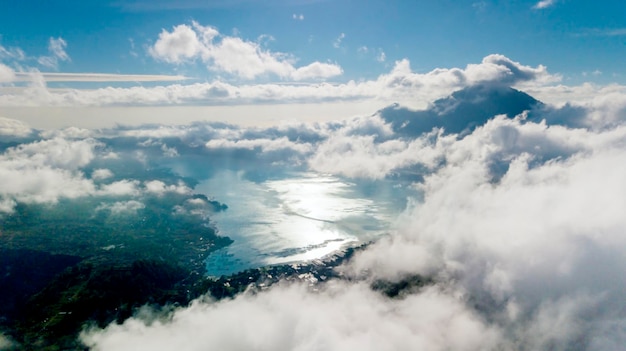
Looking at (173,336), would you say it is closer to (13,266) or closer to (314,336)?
(314,336)

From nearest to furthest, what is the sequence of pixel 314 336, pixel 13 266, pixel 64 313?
pixel 314 336 → pixel 64 313 → pixel 13 266

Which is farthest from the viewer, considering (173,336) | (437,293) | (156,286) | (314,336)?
(156,286)

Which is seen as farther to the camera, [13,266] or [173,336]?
[13,266]

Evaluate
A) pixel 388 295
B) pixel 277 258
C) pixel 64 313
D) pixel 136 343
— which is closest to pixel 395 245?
pixel 388 295

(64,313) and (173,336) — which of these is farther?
(64,313)

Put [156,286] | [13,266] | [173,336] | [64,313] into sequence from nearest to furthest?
1. [173,336]
2. [64,313]
3. [156,286]
4. [13,266]

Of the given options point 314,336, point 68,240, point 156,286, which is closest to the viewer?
point 314,336

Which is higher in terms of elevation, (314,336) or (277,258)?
(314,336)

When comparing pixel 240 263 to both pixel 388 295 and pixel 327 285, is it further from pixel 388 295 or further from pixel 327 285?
pixel 388 295

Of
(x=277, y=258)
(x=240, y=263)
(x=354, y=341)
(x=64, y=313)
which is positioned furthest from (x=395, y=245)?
(x=64, y=313)
